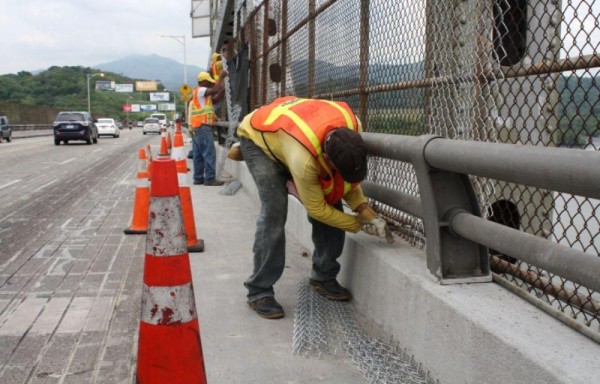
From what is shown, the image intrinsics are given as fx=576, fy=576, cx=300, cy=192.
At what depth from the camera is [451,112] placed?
10.4 ft

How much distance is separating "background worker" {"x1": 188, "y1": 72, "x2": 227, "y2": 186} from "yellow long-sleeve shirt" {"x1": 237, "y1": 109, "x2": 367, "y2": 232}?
635cm

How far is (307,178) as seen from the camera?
10.5 ft

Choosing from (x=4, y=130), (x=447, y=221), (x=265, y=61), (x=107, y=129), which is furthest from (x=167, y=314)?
(x=107, y=129)

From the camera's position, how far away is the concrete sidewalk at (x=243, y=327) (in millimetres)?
2891

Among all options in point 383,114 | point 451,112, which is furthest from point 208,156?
point 451,112

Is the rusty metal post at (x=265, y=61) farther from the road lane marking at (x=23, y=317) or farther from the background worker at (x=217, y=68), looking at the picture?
the road lane marking at (x=23, y=317)

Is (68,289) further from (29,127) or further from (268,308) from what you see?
(29,127)

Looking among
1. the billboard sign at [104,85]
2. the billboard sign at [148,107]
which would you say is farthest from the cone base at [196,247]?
the billboard sign at [148,107]

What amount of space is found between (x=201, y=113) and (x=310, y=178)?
23.0 ft

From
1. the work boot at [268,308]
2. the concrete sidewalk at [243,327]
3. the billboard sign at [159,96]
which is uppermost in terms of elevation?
the billboard sign at [159,96]

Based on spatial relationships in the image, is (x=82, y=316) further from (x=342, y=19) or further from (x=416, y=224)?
(x=342, y=19)

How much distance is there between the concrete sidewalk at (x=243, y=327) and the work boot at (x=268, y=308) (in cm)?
4

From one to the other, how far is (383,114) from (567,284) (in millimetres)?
1907

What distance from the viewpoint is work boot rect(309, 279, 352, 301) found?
152 inches
